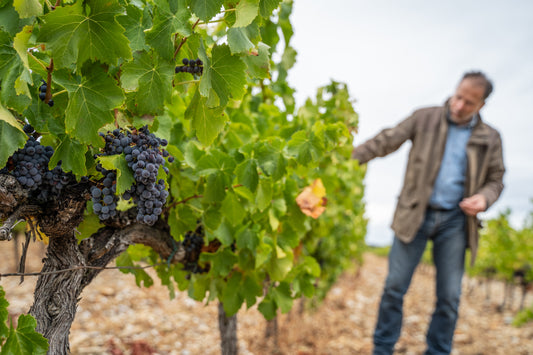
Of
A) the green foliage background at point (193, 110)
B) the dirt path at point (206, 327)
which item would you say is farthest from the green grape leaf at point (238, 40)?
the dirt path at point (206, 327)

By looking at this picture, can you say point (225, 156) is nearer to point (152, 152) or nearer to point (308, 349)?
point (152, 152)

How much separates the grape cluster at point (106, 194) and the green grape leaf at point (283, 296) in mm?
1195

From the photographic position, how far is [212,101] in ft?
3.87

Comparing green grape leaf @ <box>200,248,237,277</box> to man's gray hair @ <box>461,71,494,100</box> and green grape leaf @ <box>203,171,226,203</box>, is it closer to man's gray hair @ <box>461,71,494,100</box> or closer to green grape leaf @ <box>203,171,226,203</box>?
green grape leaf @ <box>203,171,226,203</box>

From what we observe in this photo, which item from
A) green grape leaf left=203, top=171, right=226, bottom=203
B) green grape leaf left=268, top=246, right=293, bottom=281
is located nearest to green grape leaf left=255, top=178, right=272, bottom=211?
green grape leaf left=203, top=171, right=226, bottom=203

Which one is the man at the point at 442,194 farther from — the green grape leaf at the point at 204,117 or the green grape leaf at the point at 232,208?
the green grape leaf at the point at 204,117

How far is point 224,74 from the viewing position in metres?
1.21

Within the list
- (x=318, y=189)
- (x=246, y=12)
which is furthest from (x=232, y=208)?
(x=246, y=12)

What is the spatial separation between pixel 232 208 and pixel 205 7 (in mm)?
922

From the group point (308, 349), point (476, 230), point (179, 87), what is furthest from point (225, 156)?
point (308, 349)

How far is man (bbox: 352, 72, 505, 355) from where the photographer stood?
114 inches

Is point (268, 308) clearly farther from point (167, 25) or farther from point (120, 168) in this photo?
point (167, 25)

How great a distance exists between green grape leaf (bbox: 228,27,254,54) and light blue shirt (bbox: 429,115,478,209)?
7.69ft

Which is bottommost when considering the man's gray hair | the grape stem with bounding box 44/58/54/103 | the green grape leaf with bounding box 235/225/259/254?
the green grape leaf with bounding box 235/225/259/254
